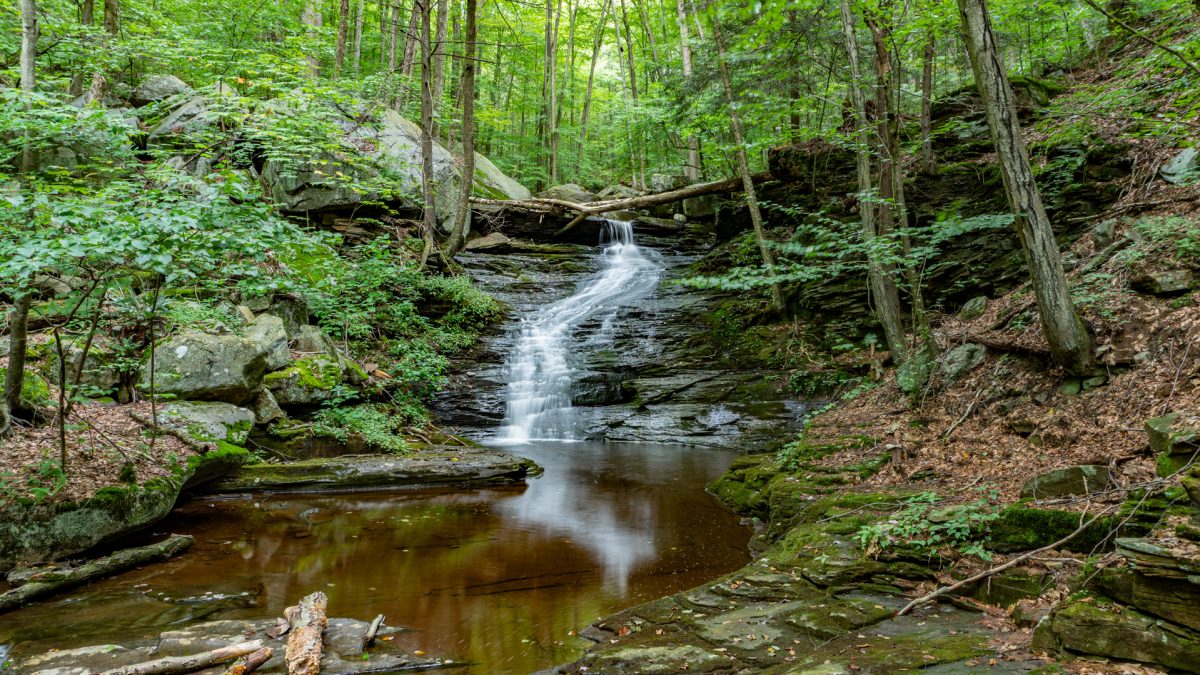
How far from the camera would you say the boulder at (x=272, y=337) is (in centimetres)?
923

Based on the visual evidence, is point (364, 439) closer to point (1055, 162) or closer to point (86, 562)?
point (86, 562)

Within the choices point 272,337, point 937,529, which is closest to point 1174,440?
point 937,529

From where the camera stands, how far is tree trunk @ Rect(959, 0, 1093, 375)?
5.11m

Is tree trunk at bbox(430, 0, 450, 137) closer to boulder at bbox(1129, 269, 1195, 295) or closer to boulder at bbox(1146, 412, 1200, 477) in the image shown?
boulder at bbox(1129, 269, 1195, 295)

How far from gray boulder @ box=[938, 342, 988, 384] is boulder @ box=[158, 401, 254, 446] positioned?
8.94 meters

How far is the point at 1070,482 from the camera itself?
399 cm

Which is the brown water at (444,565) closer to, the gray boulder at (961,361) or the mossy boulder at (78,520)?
the mossy boulder at (78,520)

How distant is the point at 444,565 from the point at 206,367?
4933mm

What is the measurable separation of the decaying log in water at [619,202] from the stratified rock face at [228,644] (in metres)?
14.0

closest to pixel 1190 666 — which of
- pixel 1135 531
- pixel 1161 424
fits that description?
pixel 1135 531

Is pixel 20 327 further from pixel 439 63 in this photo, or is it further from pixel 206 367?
pixel 439 63

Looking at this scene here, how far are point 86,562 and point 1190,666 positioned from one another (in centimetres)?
733

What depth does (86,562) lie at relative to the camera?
5.16 metres

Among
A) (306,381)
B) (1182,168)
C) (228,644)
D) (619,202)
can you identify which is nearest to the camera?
(228,644)
